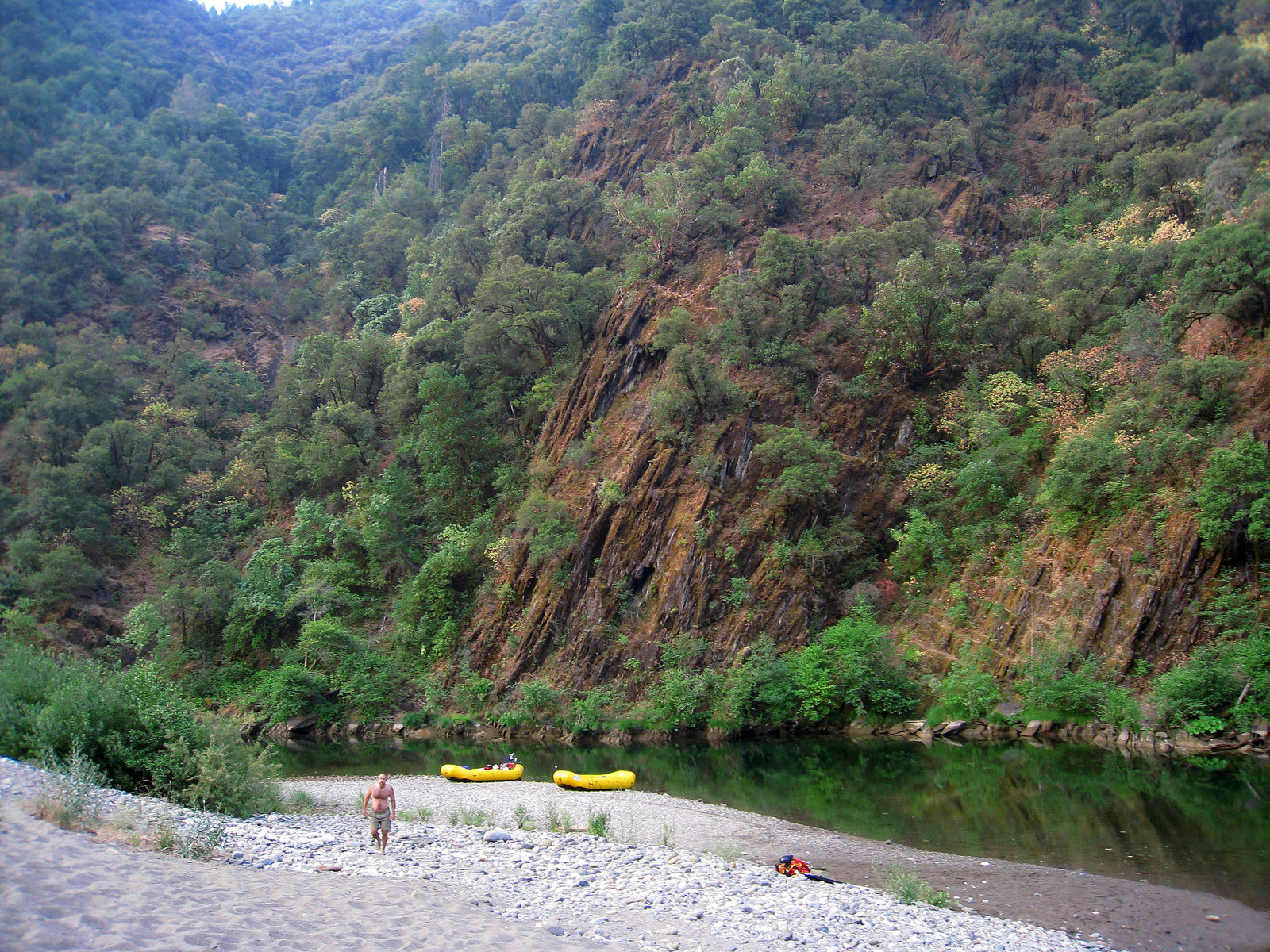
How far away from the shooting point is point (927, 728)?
86.9 feet

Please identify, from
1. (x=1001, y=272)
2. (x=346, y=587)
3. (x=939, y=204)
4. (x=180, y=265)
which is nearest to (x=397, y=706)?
(x=346, y=587)

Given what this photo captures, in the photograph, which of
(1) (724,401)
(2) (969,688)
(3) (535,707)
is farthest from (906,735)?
(1) (724,401)

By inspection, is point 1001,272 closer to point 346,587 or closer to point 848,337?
point 848,337

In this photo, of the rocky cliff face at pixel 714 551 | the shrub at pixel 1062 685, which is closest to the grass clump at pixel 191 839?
the rocky cliff face at pixel 714 551

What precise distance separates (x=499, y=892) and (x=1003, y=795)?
13.9m

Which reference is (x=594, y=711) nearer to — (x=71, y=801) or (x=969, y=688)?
(x=969, y=688)

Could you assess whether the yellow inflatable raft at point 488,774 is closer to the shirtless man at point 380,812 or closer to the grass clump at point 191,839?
the shirtless man at point 380,812

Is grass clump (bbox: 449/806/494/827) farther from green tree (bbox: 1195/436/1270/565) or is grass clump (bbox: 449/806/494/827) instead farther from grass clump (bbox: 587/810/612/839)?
green tree (bbox: 1195/436/1270/565)

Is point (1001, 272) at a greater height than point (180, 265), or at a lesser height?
lesser

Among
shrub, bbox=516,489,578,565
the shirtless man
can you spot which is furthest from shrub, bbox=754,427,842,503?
the shirtless man

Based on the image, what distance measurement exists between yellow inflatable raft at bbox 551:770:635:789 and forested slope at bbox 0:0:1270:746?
27.9 feet

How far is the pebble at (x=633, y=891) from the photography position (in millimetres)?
10688

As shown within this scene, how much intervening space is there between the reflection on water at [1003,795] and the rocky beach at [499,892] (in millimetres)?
1269

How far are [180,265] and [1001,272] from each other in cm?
7439
